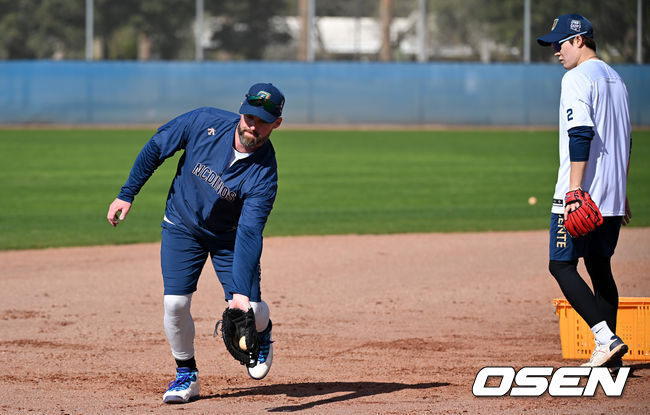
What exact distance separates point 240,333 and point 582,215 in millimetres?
1938

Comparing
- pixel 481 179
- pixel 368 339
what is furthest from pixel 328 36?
pixel 368 339

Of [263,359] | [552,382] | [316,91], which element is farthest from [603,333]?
[316,91]

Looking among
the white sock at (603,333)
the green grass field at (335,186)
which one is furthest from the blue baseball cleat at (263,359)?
the green grass field at (335,186)

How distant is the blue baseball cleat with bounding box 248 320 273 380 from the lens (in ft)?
17.0

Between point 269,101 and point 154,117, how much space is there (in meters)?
31.0

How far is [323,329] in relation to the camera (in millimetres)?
7254

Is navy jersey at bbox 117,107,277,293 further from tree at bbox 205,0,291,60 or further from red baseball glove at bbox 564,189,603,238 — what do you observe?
tree at bbox 205,0,291,60

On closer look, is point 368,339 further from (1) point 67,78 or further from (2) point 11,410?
(1) point 67,78

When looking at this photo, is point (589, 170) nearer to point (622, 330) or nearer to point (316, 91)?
point (622, 330)

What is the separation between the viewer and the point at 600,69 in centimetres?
524

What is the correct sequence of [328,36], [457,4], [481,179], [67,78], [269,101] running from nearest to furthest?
[269,101] → [481,179] → [67,78] → [328,36] → [457,4]

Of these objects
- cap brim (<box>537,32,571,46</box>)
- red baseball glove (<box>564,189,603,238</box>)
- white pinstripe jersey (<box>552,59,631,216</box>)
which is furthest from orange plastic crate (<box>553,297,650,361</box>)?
cap brim (<box>537,32,571,46</box>)

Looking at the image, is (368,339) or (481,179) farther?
(481,179)

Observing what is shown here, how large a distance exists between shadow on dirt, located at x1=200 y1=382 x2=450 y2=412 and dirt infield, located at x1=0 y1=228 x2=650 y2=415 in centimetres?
1
